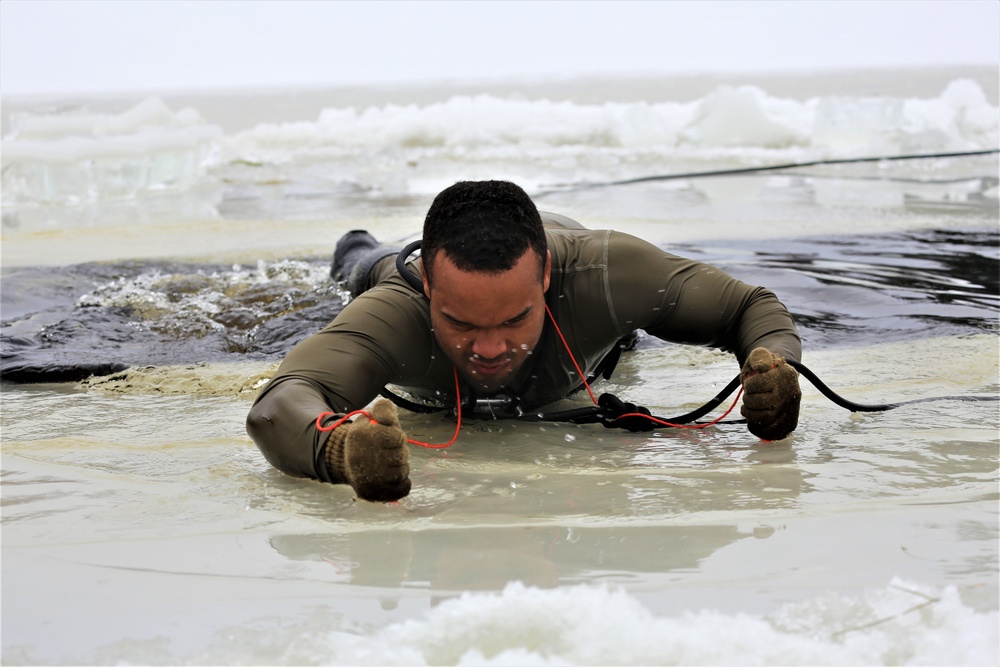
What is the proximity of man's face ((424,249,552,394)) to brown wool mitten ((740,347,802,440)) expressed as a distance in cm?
53

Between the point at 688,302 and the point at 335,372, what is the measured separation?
99 cm

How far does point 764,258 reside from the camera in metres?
5.80

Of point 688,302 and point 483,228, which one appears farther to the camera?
point 688,302

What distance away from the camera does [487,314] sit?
239 centimetres

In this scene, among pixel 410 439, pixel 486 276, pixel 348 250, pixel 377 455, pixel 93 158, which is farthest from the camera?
pixel 93 158

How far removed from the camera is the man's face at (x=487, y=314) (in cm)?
238

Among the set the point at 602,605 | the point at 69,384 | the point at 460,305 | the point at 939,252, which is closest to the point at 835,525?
the point at 602,605

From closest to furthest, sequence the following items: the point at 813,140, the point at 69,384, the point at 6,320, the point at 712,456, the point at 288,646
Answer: the point at 288,646 → the point at 712,456 → the point at 69,384 → the point at 6,320 → the point at 813,140

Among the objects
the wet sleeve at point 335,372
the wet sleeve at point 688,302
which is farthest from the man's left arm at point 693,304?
the wet sleeve at point 335,372

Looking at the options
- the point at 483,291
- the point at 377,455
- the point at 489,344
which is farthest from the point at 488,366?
the point at 377,455

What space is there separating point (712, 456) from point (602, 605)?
93 centimetres

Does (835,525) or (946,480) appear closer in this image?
(835,525)

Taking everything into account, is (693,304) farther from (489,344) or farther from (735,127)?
(735,127)

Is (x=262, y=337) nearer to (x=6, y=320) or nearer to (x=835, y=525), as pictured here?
(x=6, y=320)
